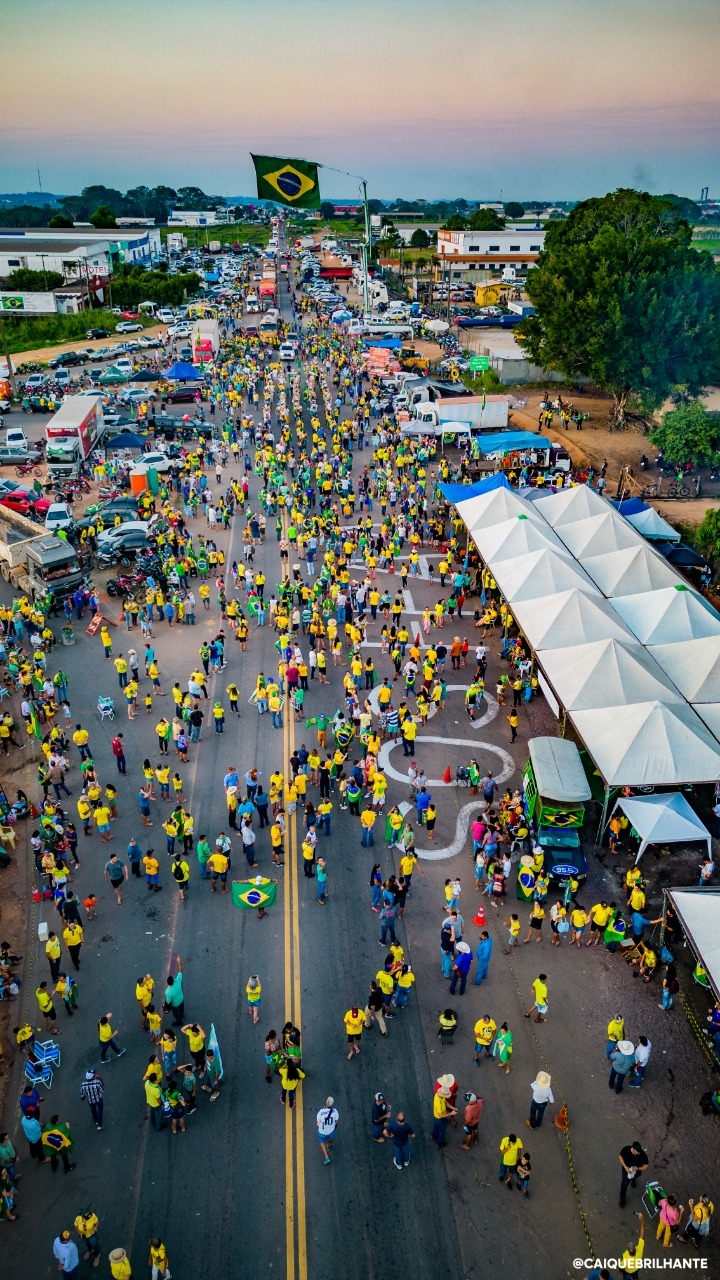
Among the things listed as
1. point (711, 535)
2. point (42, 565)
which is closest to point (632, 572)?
point (711, 535)

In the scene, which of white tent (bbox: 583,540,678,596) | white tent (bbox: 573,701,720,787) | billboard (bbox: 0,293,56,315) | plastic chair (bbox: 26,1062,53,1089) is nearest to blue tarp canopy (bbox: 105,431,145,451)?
white tent (bbox: 583,540,678,596)

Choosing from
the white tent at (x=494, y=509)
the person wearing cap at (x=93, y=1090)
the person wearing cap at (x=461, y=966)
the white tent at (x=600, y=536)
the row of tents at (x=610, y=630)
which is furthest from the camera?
the white tent at (x=494, y=509)

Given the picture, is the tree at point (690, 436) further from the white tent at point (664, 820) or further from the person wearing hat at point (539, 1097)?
the person wearing hat at point (539, 1097)

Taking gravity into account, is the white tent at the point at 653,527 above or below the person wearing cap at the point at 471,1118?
above

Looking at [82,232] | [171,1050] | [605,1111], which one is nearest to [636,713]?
A: [605,1111]

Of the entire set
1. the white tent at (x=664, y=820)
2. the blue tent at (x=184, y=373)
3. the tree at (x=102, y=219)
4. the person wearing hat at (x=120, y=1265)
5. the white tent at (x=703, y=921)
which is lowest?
the person wearing hat at (x=120, y=1265)

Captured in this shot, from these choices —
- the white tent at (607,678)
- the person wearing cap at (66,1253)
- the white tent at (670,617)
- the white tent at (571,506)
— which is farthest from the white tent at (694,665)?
the person wearing cap at (66,1253)
